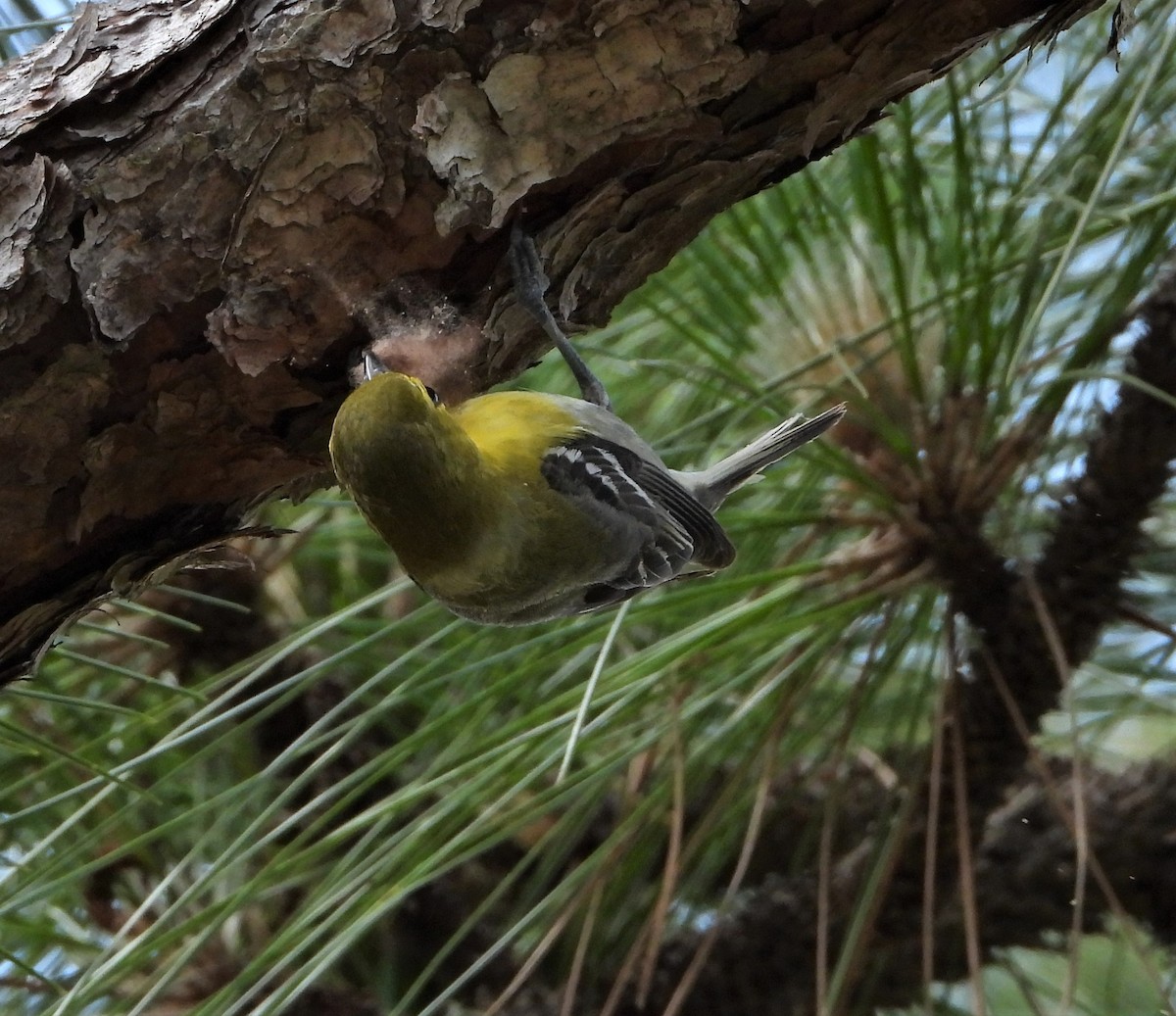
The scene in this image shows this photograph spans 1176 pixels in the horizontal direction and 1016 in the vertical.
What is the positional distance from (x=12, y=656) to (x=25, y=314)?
268mm

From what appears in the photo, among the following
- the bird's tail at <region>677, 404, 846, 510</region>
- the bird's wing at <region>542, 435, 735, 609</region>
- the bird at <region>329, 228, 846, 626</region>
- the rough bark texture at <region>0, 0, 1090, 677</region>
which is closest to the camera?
the rough bark texture at <region>0, 0, 1090, 677</region>

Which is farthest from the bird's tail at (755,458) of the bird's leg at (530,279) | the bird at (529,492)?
the bird's leg at (530,279)

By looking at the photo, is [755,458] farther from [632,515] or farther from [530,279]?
[530,279]

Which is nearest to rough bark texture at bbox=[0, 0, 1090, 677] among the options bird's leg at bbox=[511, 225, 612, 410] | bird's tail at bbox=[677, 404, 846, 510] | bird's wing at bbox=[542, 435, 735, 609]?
bird's leg at bbox=[511, 225, 612, 410]

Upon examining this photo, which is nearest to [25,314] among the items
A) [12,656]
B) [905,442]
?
[12,656]

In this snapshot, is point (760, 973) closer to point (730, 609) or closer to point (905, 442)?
point (730, 609)

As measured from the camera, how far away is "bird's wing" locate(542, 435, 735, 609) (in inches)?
54.8

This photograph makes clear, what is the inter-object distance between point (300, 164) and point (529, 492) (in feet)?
1.84

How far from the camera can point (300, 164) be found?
2.79ft

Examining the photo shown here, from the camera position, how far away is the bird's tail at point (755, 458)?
1.27 metres

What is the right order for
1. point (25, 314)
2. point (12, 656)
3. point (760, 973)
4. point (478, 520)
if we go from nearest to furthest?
point (25, 314)
point (12, 656)
point (478, 520)
point (760, 973)

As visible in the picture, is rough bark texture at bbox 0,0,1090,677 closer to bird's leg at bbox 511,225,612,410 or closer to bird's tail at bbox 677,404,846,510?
bird's leg at bbox 511,225,612,410

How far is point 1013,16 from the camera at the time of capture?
0.86 metres

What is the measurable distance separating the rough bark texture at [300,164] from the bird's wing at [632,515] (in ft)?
1.59
